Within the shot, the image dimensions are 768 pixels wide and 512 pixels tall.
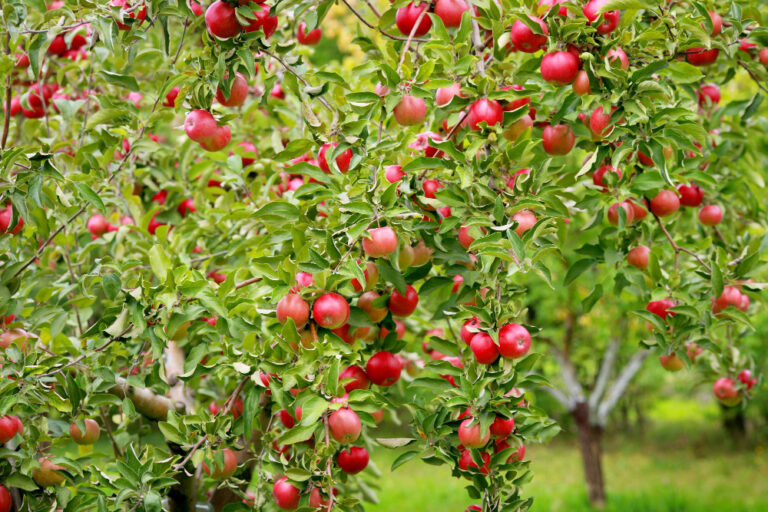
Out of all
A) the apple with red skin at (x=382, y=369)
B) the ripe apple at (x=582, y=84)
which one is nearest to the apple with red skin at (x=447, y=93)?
the ripe apple at (x=582, y=84)

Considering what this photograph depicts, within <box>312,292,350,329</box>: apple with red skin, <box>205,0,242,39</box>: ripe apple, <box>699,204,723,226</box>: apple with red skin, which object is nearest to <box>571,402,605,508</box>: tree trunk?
<box>699,204,723,226</box>: apple with red skin

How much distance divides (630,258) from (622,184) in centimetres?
25

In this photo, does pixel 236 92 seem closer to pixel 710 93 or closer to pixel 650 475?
pixel 710 93

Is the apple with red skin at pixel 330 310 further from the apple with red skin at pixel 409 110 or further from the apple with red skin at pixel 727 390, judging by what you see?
the apple with red skin at pixel 727 390

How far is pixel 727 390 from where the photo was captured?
2.58 metres

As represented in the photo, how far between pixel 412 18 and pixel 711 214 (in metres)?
1.21

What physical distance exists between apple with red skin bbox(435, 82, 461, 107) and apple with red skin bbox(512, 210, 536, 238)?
0.30 meters

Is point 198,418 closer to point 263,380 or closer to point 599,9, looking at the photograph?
point 263,380

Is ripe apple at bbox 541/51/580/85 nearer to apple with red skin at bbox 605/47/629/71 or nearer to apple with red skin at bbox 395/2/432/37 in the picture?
apple with red skin at bbox 605/47/629/71

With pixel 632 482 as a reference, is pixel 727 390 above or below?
above

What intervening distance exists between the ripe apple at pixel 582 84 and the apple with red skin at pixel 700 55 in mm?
402

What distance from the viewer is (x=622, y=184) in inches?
73.2

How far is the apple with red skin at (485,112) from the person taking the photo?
157cm

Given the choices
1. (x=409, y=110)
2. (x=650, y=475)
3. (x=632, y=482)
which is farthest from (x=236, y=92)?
(x=650, y=475)
